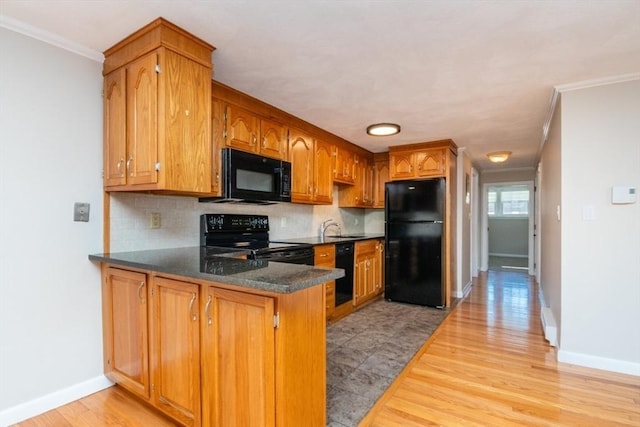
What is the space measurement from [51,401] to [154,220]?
1268 mm

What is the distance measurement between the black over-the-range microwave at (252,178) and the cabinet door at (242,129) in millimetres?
97

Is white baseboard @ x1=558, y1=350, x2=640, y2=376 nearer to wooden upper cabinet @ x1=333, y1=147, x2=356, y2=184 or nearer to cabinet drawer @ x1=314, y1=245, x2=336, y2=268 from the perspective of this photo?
cabinet drawer @ x1=314, y1=245, x2=336, y2=268

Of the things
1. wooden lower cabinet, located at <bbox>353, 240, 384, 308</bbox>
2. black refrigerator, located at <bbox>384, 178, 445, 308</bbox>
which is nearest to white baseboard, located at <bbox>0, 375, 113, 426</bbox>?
wooden lower cabinet, located at <bbox>353, 240, 384, 308</bbox>

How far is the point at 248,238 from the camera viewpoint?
3201 mm

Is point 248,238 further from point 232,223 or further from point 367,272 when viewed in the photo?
point 367,272

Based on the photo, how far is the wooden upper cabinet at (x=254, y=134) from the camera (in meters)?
2.71

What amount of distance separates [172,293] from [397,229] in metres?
3.27

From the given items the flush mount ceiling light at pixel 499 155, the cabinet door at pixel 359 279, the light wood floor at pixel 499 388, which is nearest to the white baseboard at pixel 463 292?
the light wood floor at pixel 499 388

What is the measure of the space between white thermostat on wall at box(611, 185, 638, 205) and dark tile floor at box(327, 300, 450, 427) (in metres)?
1.93

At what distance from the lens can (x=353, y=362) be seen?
101 inches

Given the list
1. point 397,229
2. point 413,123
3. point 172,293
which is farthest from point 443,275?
point 172,293

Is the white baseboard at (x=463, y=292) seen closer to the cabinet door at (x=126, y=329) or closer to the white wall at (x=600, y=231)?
the white wall at (x=600, y=231)

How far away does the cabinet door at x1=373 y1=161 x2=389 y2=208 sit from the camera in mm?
5145

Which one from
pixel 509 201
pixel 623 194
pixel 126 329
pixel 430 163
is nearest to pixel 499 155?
pixel 430 163
